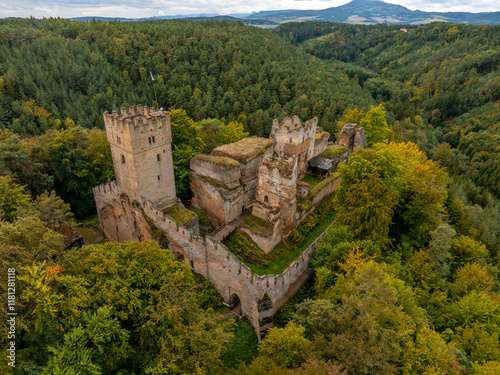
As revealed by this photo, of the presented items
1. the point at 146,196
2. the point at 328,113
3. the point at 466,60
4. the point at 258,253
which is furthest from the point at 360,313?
the point at 466,60

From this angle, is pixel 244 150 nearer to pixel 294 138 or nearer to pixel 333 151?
pixel 294 138

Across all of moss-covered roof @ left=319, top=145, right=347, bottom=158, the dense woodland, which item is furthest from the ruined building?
moss-covered roof @ left=319, top=145, right=347, bottom=158

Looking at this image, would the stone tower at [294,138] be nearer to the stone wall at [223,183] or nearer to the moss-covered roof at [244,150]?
the moss-covered roof at [244,150]

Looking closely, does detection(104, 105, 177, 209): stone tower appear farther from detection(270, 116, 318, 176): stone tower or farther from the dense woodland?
detection(270, 116, 318, 176): stone tower

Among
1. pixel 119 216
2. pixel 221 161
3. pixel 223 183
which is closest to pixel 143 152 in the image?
pixel 221 161

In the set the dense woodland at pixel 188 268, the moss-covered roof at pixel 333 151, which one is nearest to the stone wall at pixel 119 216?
the dense woodland at pixel 188 268

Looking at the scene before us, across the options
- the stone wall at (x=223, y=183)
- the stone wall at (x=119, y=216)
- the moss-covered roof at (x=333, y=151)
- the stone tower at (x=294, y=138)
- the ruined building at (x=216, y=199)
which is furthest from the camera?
the moss-covered roof at (x=333, y=151)
